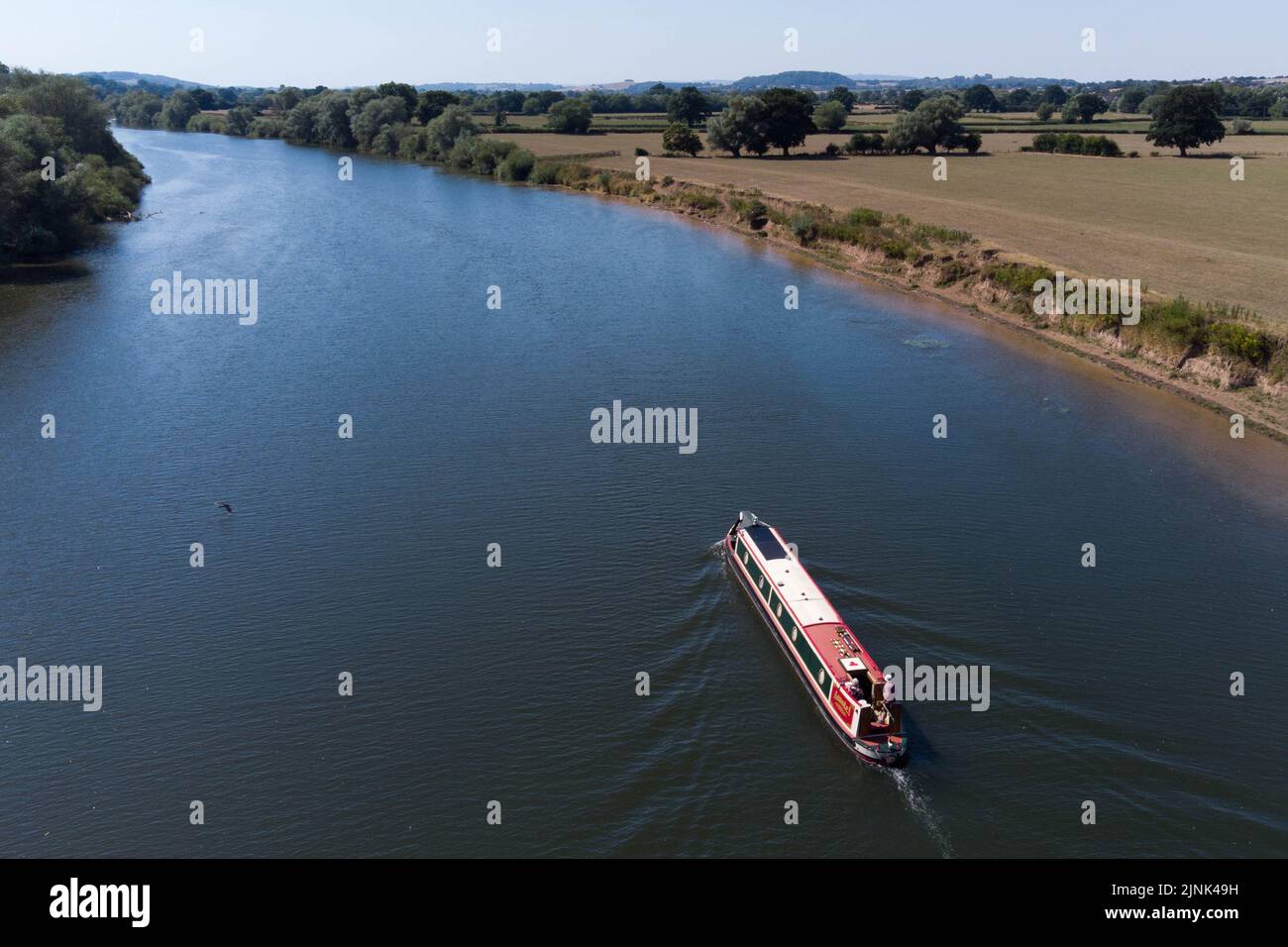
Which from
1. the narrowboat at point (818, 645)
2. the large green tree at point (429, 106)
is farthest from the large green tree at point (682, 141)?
the narrowboat at point (818, 645)

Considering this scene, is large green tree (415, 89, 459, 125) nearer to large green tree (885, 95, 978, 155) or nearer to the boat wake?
large green tree (885, 95, 978, 155)

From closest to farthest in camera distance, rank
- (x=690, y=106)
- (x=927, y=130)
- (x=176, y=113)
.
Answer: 1. (x=927, y=130)
2. (x=690, y=106)
3. (x=176, y=113)

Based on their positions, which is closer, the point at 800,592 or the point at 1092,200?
the point at 800,592

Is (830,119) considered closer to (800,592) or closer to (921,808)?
(800,592)

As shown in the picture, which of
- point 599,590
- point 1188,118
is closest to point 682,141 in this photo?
point 1188,118
